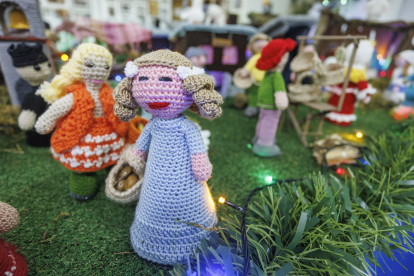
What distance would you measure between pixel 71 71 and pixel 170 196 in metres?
0.81

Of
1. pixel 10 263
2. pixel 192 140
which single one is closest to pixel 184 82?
pixel 192 140

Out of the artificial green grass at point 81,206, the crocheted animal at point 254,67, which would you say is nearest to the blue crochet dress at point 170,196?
the artificial green grass at point 81,206

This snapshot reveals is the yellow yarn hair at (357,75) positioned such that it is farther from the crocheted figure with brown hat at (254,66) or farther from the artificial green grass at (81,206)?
the artificial green grass at (81,206)

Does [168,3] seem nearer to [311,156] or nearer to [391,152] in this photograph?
[311,156]

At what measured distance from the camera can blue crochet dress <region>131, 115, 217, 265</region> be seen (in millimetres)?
866

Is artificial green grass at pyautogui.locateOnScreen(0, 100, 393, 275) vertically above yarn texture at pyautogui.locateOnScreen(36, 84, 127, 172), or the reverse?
yarn texture at pyautogui.locateOnScreen(36, 84, 127, 172)

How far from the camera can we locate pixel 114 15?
3994 mm

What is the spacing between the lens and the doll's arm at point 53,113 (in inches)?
41.5

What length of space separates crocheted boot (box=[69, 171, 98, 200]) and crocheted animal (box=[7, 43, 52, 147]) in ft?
1.74

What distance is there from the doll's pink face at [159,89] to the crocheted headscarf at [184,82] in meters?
0.02

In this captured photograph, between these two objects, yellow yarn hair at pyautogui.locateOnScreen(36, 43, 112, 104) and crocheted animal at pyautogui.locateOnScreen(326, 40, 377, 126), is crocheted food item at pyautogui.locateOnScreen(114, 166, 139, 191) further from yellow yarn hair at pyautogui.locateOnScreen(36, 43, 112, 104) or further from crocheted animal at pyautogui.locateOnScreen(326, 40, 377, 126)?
crocheted animal at pyautogui.locateOnScreen(326, 40, 377, 126)

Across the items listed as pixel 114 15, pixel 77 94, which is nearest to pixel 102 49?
pixel 77 94

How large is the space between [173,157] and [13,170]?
1.36 meters

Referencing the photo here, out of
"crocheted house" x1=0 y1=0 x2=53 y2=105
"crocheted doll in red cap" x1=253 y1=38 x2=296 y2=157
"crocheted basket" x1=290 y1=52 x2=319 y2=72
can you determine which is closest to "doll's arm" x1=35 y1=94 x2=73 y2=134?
"crocheted house" x1=0 y1=0 x2=53 y2=105
